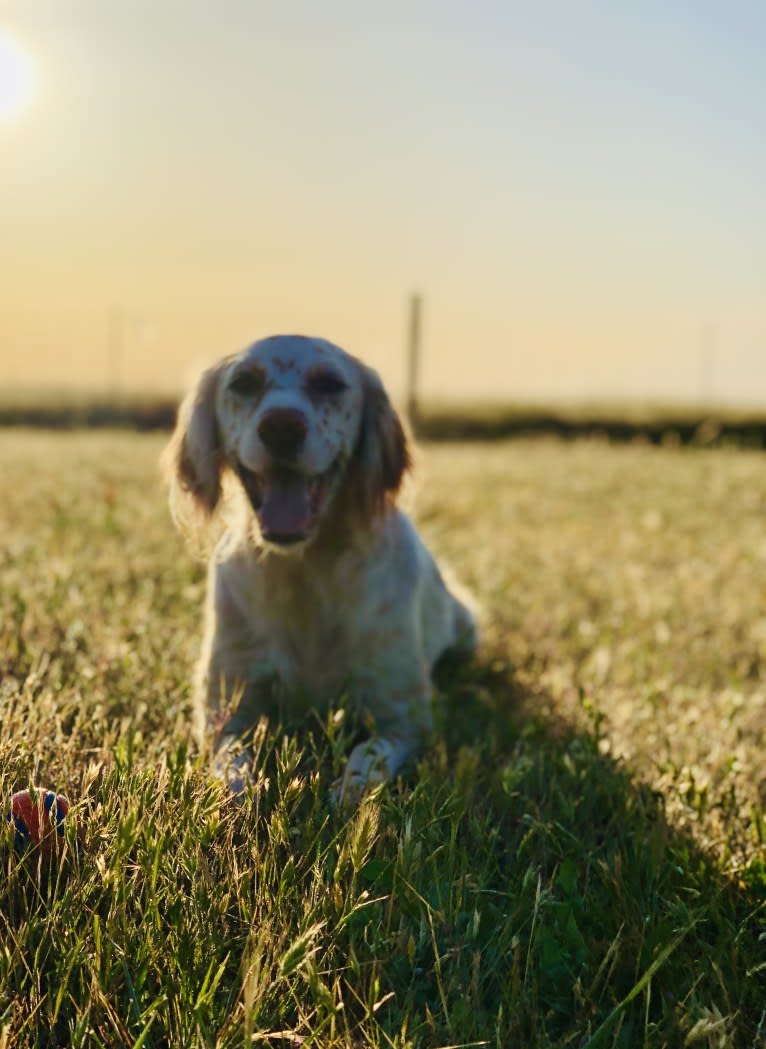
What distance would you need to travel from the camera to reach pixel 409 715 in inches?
135

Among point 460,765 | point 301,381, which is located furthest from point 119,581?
point 460,765

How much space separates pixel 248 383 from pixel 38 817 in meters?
1.79

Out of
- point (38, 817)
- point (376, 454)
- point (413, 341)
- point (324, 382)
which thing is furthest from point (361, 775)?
point (413, 341)

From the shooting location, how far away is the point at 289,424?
10.8ft

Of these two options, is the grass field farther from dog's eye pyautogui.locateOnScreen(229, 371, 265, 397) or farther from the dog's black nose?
dog's eye pyautogui.locateOnScreen(229, 371, 265, 397)

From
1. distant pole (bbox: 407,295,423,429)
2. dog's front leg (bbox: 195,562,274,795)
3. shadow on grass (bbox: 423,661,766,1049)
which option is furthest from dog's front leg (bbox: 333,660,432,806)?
distant pole (bbox: 407,295,423,429)

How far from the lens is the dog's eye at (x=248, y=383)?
139 inches

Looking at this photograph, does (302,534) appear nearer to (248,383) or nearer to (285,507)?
(285,507)

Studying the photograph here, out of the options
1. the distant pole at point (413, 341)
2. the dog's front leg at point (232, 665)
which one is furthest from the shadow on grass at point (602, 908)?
the distant pole at point (413, 341)

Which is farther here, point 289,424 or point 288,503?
point 288,503

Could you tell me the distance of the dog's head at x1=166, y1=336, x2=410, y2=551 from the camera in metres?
3.35

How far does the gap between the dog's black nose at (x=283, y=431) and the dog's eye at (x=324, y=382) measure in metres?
0.25

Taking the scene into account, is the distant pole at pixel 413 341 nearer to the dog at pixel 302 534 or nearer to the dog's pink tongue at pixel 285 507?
the dog at pixel 302 534

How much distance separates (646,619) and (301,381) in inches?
106
